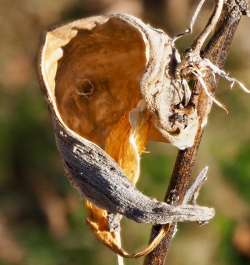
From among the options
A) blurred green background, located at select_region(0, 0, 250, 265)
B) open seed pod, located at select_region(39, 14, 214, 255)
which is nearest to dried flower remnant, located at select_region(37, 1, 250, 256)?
open seed pod, located at select_region(39, 14, 214, 255)

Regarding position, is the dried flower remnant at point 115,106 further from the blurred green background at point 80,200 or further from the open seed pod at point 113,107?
the blurred green background at point 80,200

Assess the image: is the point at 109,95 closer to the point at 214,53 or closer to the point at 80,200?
the point at 214,53

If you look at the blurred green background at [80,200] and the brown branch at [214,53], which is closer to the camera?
the brown branch at [214,53]

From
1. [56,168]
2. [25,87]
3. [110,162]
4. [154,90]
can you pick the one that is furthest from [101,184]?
[25,87]

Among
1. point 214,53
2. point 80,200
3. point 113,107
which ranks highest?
point 214,53

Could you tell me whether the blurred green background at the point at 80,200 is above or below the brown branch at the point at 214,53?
below

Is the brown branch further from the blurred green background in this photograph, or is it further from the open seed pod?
the blurred green background

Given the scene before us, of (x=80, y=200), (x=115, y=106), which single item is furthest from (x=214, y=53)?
(x=80, y=200)

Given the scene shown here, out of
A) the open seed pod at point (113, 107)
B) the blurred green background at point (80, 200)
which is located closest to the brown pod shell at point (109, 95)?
the open seed pod at point (113, 107)
